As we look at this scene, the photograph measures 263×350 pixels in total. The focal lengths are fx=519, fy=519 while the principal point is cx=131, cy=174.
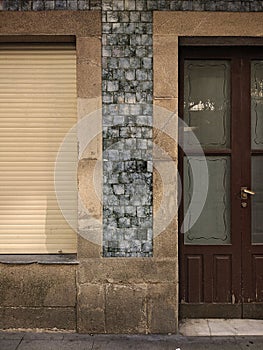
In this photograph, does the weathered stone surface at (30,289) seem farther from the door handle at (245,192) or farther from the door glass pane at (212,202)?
the door handle at (245,192)

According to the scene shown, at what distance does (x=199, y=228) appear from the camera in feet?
19.2

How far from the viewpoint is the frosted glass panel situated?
5797 millimetres

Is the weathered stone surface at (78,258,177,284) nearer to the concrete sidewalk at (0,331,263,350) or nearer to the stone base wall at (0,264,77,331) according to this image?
the stone base wall at (0,264,77,331)

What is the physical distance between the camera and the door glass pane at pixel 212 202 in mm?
5820

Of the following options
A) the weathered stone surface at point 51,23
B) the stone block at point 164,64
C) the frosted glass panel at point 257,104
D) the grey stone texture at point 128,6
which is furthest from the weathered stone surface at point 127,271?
the grey stone texture at point 128,6

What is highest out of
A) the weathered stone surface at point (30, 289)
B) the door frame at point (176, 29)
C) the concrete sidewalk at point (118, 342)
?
the door frame at point (176, 29)

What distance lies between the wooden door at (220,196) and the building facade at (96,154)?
0.25 metres

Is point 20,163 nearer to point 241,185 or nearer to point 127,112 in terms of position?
point 127,112

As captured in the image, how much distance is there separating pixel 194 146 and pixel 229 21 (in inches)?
54.2

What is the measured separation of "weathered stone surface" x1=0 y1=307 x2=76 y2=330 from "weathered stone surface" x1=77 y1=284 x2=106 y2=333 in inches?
4.7

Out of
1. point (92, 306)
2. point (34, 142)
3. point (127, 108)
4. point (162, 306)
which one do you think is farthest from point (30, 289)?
point (127, 108)

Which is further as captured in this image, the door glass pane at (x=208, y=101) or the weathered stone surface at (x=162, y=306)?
the door glass pane at (x=208, y=101)

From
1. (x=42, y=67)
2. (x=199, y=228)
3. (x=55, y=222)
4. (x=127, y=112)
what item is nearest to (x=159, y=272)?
(x=199, y=228)

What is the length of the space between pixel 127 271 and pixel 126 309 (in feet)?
1.31
